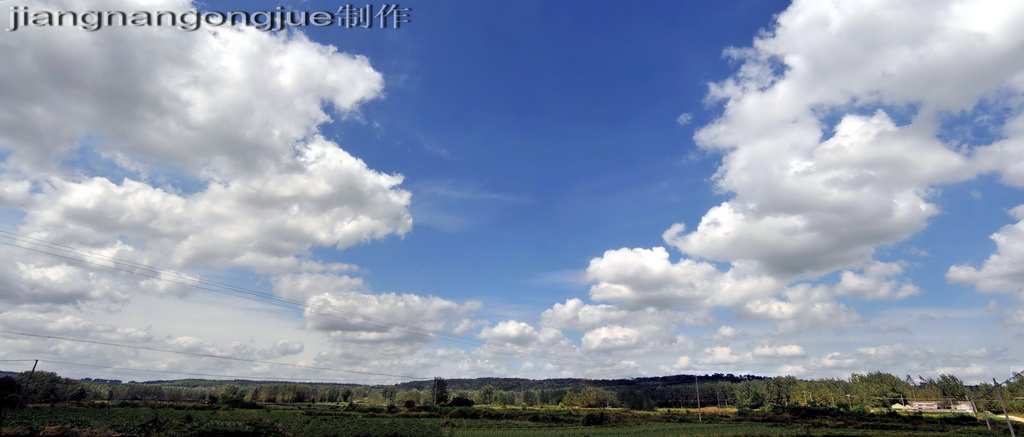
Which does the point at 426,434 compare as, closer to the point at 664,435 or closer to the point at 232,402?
the point at 664,435

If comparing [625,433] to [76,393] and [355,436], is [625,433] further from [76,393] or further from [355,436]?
[76,393]

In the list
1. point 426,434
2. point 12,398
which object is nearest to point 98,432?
point 426,434

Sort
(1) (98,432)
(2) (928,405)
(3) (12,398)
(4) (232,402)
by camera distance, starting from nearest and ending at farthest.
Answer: (1) (98,432) → (3) (12,398) → (4) (232,402) → (2) (928,405)

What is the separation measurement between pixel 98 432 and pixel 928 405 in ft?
865

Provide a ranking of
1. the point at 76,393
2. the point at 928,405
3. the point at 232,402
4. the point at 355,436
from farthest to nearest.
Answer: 1. the point at 928,405
2. the point at 76,393
3. the point at 232,402
4. the point at 355,436

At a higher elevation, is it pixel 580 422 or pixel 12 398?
pixel 12 398

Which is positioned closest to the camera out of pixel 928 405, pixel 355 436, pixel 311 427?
pixel 355 436

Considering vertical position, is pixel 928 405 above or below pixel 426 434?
below

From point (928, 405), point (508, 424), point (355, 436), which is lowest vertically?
point (928, 405)

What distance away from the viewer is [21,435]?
184 ft

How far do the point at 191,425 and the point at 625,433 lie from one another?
74.1 meters

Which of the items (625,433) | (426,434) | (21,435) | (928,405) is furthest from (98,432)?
(928,405)

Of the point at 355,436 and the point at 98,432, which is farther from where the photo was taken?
the point at 355,436

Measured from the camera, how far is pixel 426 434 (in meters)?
76.5
